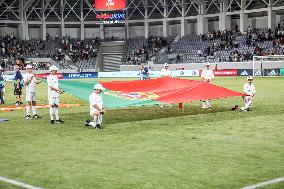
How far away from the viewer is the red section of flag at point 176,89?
2050cm

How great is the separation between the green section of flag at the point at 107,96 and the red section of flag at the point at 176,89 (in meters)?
0.85

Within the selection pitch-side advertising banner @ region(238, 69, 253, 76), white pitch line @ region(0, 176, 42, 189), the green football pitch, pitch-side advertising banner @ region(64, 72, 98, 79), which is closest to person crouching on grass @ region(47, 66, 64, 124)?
the green football pitch

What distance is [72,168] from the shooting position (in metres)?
9.97

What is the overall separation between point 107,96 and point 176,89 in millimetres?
3038

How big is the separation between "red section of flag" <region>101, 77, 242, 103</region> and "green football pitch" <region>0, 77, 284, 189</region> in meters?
0.94

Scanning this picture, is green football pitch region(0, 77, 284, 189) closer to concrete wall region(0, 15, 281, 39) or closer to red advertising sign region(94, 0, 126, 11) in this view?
red advertising sign region(94, 0, 126, 11)

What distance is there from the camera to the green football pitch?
29.3ft

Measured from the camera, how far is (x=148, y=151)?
11.8m

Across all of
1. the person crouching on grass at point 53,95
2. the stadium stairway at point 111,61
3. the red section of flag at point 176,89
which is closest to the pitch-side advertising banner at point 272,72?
the red section of flag at point 176,89

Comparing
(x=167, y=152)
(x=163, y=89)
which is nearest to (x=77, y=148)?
(x=167, y=152)

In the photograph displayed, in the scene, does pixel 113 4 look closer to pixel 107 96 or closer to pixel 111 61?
pixel 111 61

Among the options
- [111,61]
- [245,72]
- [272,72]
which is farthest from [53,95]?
[111,61]

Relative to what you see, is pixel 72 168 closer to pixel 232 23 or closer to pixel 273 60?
pixel 273 60

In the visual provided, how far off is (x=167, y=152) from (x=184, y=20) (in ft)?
230
